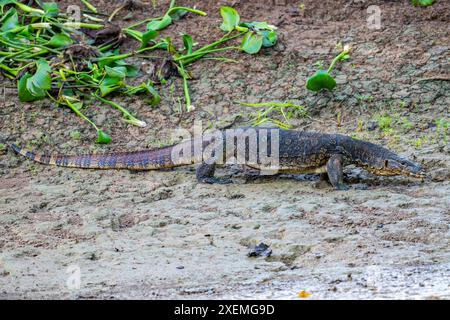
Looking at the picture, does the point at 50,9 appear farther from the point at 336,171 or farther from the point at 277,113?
the point at 336,171

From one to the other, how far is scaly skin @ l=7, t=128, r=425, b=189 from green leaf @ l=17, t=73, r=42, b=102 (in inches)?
40.2

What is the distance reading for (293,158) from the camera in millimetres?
8289

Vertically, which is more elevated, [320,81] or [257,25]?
[257,25]

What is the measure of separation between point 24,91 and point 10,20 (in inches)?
48.9

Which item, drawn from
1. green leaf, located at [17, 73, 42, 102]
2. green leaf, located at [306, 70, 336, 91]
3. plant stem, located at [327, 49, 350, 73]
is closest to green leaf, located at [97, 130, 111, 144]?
green leaf, located at [17, 73, 42, 102]

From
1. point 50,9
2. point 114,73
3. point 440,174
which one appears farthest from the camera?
point 50,9

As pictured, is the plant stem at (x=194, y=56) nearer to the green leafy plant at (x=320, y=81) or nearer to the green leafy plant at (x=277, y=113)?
the green leafy plant at (x=277, y=113)

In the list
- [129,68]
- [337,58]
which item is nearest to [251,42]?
[337,58]

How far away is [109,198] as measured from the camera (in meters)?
7.85

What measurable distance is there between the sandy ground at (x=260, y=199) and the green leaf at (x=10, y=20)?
93 centimetres

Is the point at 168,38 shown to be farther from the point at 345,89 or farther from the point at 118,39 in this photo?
the point at 345,89

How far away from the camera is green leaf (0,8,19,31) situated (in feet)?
33.6
